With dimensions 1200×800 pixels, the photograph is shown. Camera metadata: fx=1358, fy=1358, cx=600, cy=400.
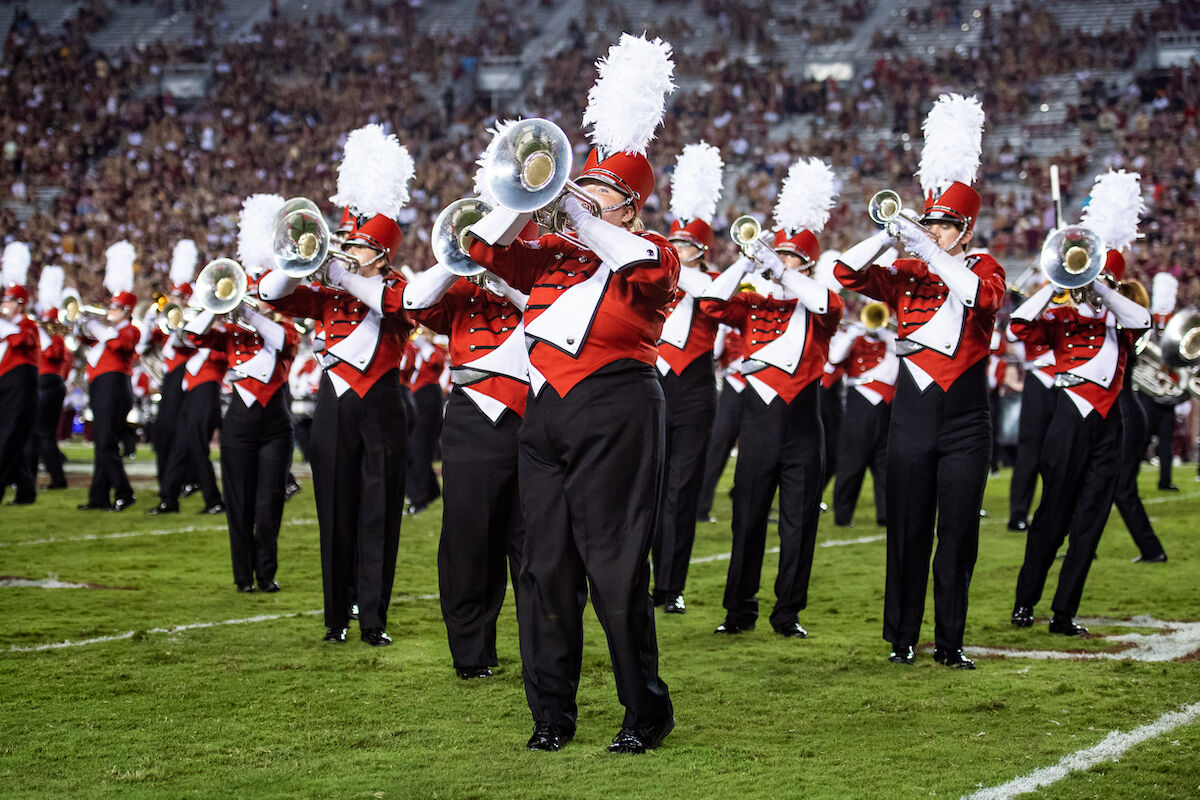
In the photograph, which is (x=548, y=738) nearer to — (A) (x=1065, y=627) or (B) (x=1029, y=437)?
(A) (x=1065, y=627)

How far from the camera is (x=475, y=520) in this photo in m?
4.98

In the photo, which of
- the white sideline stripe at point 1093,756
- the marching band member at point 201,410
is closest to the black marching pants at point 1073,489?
the white sideline stripe at point 1093,756

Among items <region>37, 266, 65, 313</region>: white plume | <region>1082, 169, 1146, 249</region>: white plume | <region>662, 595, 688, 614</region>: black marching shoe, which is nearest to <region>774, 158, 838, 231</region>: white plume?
<region>1082, 169, 1146, 249</region>: white plume

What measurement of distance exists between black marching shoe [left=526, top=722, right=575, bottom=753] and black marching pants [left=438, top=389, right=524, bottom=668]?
975mm

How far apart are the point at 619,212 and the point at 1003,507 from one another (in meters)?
9.63

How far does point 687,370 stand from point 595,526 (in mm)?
3256

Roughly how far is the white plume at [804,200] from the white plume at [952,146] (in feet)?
3.40

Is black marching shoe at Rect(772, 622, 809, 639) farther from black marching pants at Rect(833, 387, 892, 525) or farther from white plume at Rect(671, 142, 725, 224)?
black marching pants at Rect(833, 387, 892, 525)

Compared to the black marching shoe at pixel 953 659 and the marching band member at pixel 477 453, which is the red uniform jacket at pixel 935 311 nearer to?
the black marching shoe at pixel 953 659

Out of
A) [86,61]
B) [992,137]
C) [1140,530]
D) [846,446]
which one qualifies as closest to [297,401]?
[846,446]

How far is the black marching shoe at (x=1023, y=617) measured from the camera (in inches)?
249

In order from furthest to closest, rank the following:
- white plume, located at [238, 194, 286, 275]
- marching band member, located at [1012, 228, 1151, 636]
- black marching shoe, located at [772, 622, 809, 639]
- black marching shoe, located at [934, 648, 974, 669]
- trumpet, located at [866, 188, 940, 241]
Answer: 1. white plume, located at [238, 194, 286, 275]
2. marching band member, located at [1012, 228, 1151, 636]
3. black marching shoe, located at [772, 622, 809, 639]
4. black marching shoe, located at [934, 648, 974, 669]
5. trumpet, located at [866, 188, 940, 241]

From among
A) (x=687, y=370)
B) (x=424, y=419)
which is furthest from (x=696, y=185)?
(x=424, y=419)

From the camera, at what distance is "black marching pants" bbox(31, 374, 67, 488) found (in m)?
12.4
